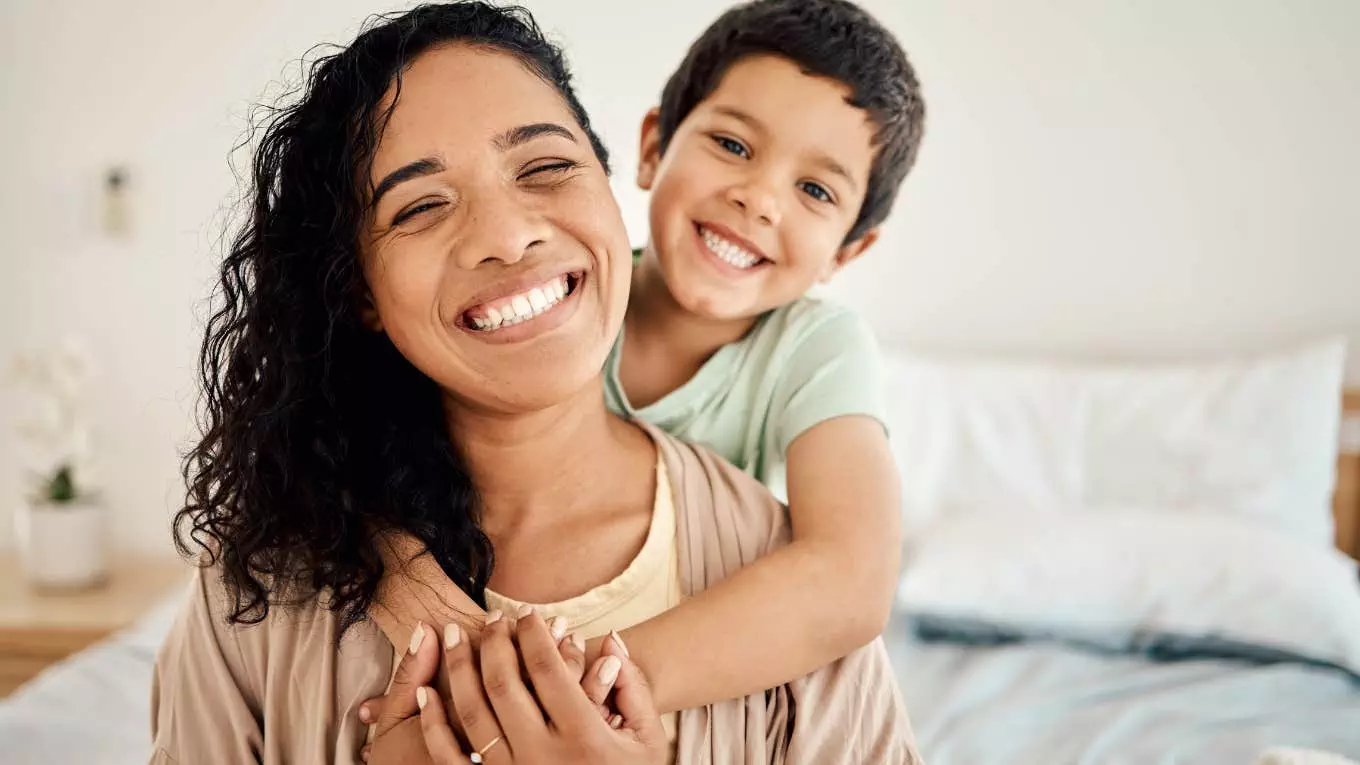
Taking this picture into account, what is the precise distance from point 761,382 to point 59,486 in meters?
2.36

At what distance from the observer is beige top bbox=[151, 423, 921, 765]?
104 cm

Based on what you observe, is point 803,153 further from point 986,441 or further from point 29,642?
point 29,642

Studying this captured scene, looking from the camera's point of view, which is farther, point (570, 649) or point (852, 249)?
point (852, 249)

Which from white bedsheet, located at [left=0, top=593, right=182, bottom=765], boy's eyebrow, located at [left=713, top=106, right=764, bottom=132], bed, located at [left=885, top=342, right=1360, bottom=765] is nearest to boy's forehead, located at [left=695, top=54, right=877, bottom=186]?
boy's eyebrow, located at [left=713, top=106, right=764, bottom=132]

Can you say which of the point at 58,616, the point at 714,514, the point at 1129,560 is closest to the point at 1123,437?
the point at 1129,560

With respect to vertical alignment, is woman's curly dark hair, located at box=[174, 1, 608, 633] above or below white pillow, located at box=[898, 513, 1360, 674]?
above

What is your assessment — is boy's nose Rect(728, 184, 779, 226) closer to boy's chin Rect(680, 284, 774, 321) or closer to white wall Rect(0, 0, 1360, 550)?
boy's chin Rect(680, 284, 774, 321)

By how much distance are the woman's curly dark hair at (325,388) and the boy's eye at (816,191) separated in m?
0.34

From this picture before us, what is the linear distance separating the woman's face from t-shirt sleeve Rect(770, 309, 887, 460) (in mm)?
333

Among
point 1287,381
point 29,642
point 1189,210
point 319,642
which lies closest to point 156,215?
point 29,642

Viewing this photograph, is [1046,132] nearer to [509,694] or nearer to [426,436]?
[426,436]

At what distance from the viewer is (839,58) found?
1.37 meters

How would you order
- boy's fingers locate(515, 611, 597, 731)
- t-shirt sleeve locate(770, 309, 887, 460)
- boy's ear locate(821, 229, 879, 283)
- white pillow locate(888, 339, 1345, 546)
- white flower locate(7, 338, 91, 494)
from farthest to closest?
1. white flower locate(7, 338, 91, 494)
2. white pillow locate(888, 339, 1345, 546)
3. boy's ear locate(821, 229, 879, 283)
4. t-shirt sleeve locate(770, 309, 887, 460)
5. boy's fingers locate(515, 611, 597, 731)

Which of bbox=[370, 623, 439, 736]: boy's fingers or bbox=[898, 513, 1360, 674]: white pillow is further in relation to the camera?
bbox=[898, 513, 1360, 674]: white pillow
